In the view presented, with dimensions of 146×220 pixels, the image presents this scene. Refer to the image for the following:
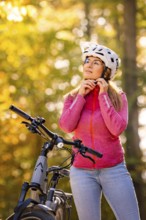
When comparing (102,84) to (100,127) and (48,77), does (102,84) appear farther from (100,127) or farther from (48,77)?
(48,77)

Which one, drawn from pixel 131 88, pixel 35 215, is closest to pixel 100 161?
pixel 35 215

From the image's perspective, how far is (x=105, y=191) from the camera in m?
5.30

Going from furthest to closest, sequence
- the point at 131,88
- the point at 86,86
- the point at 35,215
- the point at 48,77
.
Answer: the point at 48,77 < the point at 131,88 < the point at 86,86 < the point at 35,215

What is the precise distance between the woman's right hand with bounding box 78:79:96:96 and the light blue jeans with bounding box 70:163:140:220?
642 mm

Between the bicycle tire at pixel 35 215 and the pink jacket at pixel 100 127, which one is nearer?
the bicycle tire at pixel 35 215

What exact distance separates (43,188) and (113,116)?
2.96ft

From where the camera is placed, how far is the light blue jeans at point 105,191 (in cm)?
523

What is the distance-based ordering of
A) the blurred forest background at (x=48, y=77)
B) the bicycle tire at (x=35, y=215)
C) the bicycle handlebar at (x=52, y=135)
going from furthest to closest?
the blurred forest background at (x=48, y=77), the bicycle handlebar at (x=52, y=135), the bicycle tire at (x=35, y=215)

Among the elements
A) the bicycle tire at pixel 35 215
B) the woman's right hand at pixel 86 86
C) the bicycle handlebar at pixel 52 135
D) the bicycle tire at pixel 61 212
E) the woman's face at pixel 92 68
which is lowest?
the bicycle tire at pixel 35 215

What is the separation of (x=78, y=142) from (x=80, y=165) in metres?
0.54

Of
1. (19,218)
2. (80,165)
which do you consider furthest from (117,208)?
(19,218)

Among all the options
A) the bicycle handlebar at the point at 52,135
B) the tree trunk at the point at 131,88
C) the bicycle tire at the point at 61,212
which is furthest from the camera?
the tree trunk at the point at 131,88

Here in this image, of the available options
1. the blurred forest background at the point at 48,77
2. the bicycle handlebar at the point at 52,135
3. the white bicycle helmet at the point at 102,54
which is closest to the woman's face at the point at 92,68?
the white bicycle helmet at the point at 102,54

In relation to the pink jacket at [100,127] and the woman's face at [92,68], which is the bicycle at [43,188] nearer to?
the pink jacket at [100,127]
